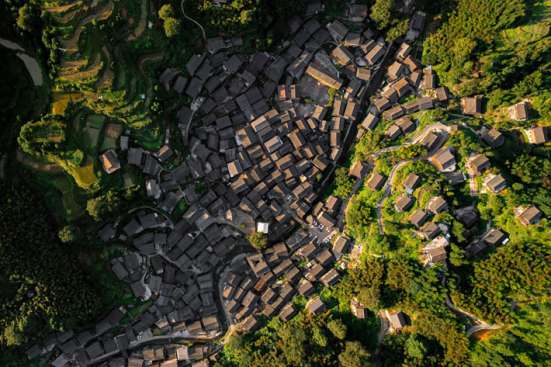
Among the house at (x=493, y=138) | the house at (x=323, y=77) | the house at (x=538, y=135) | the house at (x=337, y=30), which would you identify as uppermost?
the house at (x=337, y=30)

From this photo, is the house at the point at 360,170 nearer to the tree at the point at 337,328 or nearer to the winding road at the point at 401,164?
the winding road at the point at 401,164

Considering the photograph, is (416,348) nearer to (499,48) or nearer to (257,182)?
(257,182)

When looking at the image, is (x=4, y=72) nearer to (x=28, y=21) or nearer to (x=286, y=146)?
(x=28, y=21)

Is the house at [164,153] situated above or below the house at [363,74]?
below

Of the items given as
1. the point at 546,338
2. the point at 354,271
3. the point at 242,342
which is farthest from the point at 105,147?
the point at 546,338

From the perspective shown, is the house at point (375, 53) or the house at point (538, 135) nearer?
the house at point (538, 135)

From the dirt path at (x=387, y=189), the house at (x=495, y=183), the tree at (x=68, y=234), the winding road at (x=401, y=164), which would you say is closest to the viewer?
the tree at (x=68, y=234)

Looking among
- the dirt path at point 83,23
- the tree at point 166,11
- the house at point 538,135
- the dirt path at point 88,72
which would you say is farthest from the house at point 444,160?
the dirt path at point 83,23
